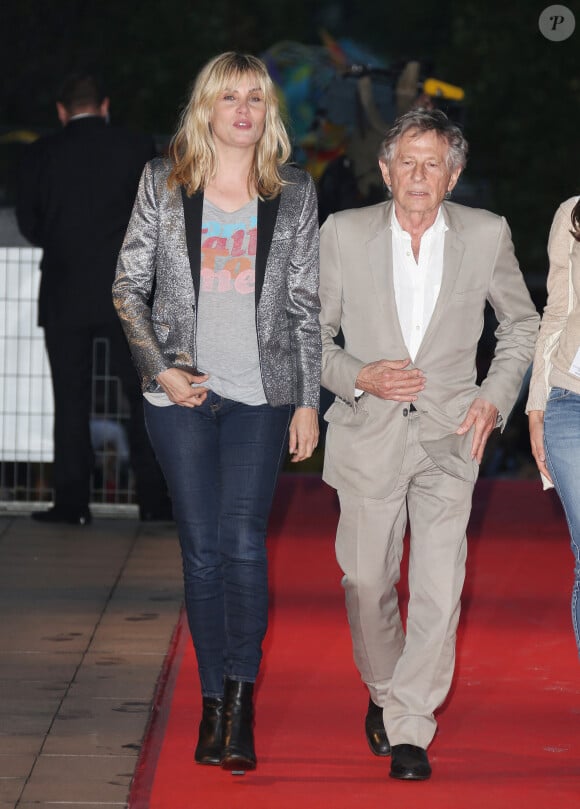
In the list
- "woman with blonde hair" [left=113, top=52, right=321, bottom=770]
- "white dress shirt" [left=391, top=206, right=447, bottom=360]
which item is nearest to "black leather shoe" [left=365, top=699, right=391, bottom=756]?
"woman with blonde hair" [left=113, top=52, right=321, bottom=770]

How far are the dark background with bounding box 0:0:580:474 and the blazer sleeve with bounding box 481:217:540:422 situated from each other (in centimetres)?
2883

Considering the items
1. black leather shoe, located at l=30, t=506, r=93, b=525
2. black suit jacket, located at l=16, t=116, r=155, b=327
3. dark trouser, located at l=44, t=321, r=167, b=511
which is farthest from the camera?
black leather shoe, located at l=30, t=506, r=93, b=525

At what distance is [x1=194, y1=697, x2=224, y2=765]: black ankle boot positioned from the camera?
4.70 m

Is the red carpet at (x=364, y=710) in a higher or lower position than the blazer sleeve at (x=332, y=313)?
lower

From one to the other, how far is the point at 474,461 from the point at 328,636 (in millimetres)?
1908

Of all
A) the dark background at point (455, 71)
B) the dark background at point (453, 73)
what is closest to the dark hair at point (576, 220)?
the dark background at point (453, 73)

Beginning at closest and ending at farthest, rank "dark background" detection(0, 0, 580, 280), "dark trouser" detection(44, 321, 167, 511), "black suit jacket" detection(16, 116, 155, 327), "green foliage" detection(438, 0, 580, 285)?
"black suit jacket" detection(16, 116, 155, 327)
"dark trouser" detection(44, 321, 167, 511)
"dark background" detection(0, 0, 580, 280)
"green foliage" detection(438, 0, 580, 285)

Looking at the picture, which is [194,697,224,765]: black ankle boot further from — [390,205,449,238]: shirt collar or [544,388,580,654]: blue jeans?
[390,205,449,238]: shirt collar

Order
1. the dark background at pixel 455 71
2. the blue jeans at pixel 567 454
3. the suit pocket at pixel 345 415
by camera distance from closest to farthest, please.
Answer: the blue jeans at pixel 567 454, the suit pocket at pixel 345 415, the dark background at pixel 455 71

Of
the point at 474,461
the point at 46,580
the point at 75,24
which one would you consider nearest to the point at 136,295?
the point at 474,461

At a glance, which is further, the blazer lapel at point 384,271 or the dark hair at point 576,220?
the blazer lapel at point 384,271

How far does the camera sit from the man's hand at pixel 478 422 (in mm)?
4586

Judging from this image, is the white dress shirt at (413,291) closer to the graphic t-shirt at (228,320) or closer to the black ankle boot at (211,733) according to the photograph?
the graphic t-shirt at (228,320)

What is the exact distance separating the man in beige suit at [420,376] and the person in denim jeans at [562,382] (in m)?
0.16
